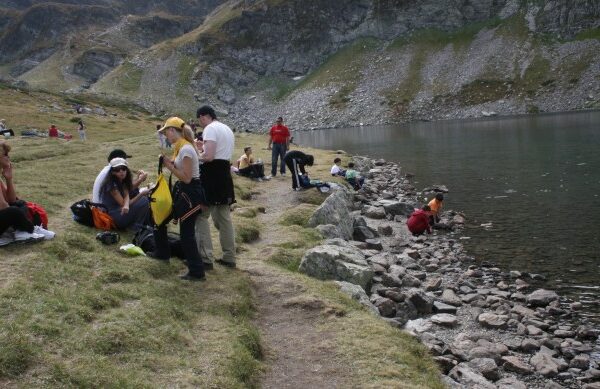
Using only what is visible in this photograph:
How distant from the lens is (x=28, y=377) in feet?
22.4

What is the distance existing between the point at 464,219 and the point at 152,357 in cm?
2028

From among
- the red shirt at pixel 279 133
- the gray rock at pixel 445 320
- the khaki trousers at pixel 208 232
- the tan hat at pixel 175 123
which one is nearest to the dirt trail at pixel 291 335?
the khaki trousers at pixel 208 232

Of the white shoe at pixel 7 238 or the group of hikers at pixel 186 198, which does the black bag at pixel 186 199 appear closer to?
the group of hikers at pixel 186 198

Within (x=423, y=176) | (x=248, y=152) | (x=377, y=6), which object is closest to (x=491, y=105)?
(x=377, y=6)

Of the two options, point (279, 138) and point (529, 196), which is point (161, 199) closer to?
point (279, 138)

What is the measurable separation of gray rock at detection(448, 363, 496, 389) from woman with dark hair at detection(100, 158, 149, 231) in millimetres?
9665

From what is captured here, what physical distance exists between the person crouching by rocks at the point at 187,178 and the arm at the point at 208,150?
1.93 feet

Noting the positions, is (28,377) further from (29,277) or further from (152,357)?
(29,277)

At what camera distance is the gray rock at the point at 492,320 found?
13.2 m

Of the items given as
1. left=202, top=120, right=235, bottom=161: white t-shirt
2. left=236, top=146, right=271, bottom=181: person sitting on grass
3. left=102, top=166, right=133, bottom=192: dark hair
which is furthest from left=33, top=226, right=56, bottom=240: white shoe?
left=236, top=146, right=271, bottom=181: person sitting on grass

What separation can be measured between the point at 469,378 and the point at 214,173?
7403mm

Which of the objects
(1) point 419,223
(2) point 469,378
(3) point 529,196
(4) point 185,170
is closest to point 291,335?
(2) point 469,378

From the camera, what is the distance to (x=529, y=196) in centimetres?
2886

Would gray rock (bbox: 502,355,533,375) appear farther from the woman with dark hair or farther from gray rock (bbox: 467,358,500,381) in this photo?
the woman with dark hair
